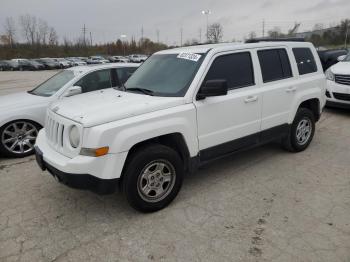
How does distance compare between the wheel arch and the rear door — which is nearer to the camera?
the wheel arch

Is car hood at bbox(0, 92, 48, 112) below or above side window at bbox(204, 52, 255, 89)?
below

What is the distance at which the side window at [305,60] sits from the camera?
205 inches

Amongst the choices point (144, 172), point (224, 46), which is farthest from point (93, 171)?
point (224, 46)

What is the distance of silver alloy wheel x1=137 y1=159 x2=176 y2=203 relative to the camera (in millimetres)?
3531

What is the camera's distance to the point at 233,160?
519 centimetres

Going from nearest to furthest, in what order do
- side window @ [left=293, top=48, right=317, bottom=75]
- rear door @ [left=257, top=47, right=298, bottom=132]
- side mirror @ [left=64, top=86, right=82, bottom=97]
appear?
rear door @ [left=257, top=47, right=298, bottom=132]
side window @ [left=293, top=48, right=317, bottom=75]
side mirror @ [left=64, top=86, right=82, bottom=97]

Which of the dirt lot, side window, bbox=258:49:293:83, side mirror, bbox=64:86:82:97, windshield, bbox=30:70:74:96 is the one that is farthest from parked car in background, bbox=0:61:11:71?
side window, bbox=258:49:293:83

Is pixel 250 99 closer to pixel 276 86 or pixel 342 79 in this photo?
pixel 276 86

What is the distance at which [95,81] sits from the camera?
6.29 metres

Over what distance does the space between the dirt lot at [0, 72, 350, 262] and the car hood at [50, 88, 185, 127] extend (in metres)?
1.16

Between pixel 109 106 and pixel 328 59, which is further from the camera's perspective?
pixel 328 59

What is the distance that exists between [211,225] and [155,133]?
3.77 feet

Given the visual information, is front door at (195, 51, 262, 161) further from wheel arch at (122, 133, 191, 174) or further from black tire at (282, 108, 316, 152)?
black tire at (282, 108, 316, 152)

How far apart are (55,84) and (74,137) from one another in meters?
3.40
